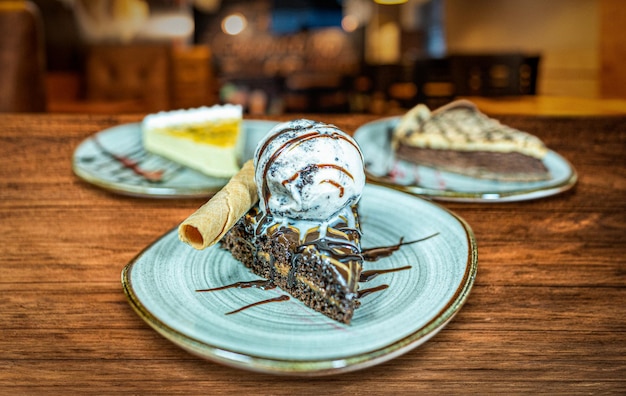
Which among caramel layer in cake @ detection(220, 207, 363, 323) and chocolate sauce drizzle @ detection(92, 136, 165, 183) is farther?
chocolate sauce drizzle @ detection(92, 136, 165, 183)

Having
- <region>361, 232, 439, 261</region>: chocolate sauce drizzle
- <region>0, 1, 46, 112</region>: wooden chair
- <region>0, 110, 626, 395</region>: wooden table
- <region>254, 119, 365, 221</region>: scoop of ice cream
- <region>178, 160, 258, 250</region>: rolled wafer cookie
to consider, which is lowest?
<region>0, 110, 626, 395</region>: wooden table

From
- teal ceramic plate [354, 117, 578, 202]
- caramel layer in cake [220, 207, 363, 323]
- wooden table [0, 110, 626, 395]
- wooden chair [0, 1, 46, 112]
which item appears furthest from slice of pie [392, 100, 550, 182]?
wooden chair [0, 1, 46, 112]

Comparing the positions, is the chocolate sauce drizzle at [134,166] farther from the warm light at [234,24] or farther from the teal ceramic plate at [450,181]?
the warm light at [234,24]

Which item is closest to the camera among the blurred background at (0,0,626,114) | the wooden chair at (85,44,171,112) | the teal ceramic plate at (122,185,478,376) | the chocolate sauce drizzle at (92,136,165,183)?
the teal ceramic plate at (122,185,478,376)

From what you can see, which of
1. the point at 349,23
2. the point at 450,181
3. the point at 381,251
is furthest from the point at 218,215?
the point at 349,23

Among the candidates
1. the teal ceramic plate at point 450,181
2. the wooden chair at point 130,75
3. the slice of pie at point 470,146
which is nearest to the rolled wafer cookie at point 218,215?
the teal ceramic plate at point 450,181

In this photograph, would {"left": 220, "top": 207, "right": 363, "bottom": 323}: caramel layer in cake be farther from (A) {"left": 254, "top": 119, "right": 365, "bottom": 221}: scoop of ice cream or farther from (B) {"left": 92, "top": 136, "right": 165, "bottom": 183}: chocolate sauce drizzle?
→ (B) {"left": 92, "top": 136, "right": 165, "bottom": 183}: chocolate sauce drizzle
